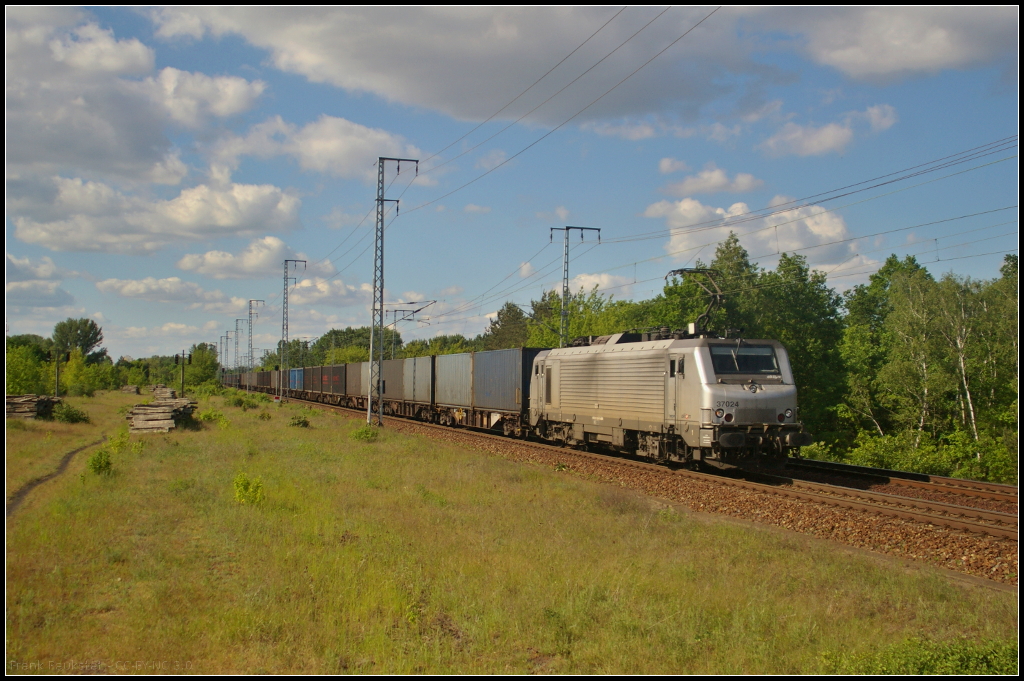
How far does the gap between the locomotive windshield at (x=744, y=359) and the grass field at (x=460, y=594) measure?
409 centimetres

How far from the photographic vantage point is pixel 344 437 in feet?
91.4

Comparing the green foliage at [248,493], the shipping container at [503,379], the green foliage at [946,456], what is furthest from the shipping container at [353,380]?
the green foliage at [248,493]

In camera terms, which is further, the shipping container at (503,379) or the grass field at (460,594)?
the shipping container at (503,379)

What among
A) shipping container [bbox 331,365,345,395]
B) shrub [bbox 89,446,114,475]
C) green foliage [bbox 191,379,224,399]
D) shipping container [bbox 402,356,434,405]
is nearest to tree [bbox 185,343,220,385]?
green foliage [bbox 191,379,224,399]

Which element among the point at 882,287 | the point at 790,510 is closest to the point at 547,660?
the point at 790,510

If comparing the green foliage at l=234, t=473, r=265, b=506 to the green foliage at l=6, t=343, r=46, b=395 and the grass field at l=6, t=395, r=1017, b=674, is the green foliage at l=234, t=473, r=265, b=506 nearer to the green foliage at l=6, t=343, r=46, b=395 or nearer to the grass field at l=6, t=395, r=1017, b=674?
the grass field at l=6, t=395, r=1017, b=674

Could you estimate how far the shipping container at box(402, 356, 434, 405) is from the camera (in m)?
36.6

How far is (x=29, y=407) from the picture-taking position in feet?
115

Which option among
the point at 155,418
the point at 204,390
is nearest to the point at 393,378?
the point at 155,418

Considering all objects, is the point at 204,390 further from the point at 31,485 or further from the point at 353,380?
the point at 31,485

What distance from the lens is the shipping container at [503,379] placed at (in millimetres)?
25906

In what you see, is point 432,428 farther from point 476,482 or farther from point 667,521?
point 667,521

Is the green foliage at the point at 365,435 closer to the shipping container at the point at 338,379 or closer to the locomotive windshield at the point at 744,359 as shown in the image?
the locomotive windshield at the point at 744,359

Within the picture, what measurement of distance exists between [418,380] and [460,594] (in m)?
31.1
